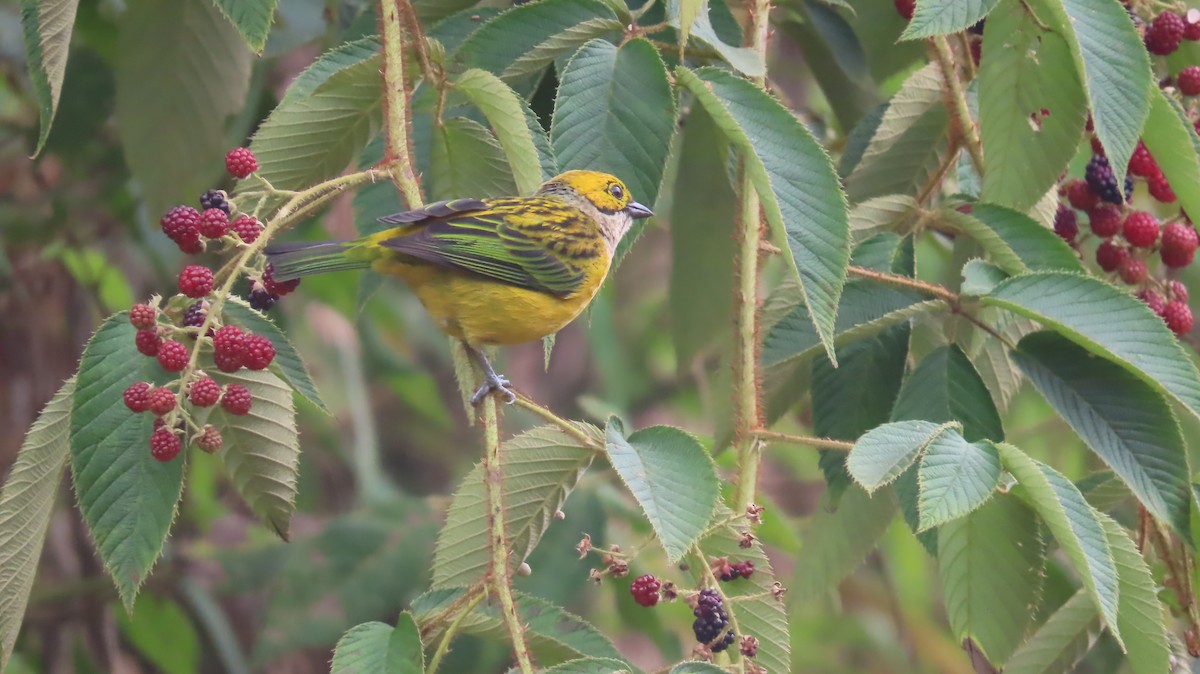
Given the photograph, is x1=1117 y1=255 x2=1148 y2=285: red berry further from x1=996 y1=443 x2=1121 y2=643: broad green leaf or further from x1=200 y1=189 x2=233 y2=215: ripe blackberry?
x1=200 y1=189 x2=233 y2=215: ripe blackberry

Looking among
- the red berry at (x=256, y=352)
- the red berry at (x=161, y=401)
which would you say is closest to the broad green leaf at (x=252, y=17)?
the red berry at (x=256, y=352)

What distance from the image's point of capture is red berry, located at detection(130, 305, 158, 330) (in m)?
1.98

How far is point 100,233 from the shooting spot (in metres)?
4.48

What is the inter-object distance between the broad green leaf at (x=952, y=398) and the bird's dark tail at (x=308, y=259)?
122 cm

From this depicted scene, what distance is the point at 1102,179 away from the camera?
292 centimetres

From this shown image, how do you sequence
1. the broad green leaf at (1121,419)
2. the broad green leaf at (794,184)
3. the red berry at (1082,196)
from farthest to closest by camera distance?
the red berry at (1082,196)
the broad green leaf at (1121,419)
the broad green leaf at (794,184)

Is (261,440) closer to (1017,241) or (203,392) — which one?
(203,392)

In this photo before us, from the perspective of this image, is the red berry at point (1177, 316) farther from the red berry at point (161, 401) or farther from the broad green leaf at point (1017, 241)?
the red berry at point (161, 401)

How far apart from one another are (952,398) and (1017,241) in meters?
0.39

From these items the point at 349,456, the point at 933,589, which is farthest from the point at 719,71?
the point at 933,589

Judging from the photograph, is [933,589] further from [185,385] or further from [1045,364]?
[185,385]

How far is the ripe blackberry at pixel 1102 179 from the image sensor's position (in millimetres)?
2895

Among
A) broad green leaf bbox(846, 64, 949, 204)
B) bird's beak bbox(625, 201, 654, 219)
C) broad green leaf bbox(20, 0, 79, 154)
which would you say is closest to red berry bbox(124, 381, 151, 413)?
broad green leaf bbox(20, 0, 79, 154)

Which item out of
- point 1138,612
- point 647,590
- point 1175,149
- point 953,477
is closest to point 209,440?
point 647,590
